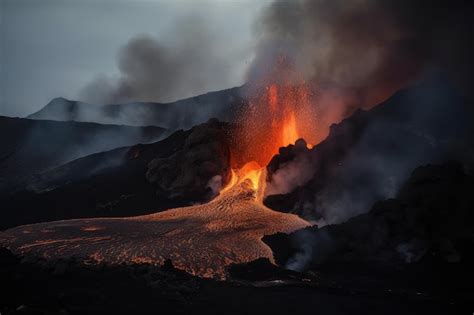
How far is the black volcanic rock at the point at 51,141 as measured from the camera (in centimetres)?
10055

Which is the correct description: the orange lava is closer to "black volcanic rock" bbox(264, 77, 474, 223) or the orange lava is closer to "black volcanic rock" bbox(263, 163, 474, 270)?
"black volcanic rock" bbox(264, 77, 474, 223)

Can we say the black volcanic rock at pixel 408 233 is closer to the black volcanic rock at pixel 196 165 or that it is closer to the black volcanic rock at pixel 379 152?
the black volcanic rock at pixel 379 152

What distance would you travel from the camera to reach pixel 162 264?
32.7 m

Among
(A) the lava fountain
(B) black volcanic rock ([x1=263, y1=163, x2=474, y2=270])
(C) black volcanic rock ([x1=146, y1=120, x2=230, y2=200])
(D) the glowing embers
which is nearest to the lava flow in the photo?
(A) the lava fountain

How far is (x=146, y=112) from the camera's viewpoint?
150 metres

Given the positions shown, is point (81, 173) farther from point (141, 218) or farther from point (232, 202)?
point (232, 202)

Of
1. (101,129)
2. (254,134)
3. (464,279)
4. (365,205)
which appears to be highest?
(101,129)

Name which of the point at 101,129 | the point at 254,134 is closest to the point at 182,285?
the point at 254,134

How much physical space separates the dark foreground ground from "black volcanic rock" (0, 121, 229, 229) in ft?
83.7

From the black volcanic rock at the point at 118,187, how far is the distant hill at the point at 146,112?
193 ft

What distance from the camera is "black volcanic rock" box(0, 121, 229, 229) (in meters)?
58.0

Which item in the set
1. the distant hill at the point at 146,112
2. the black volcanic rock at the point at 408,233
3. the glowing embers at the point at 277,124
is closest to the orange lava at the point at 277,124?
the glowing embers at the point at 277,124

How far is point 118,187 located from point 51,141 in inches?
2036

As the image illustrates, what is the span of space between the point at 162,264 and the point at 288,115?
1875 inches
